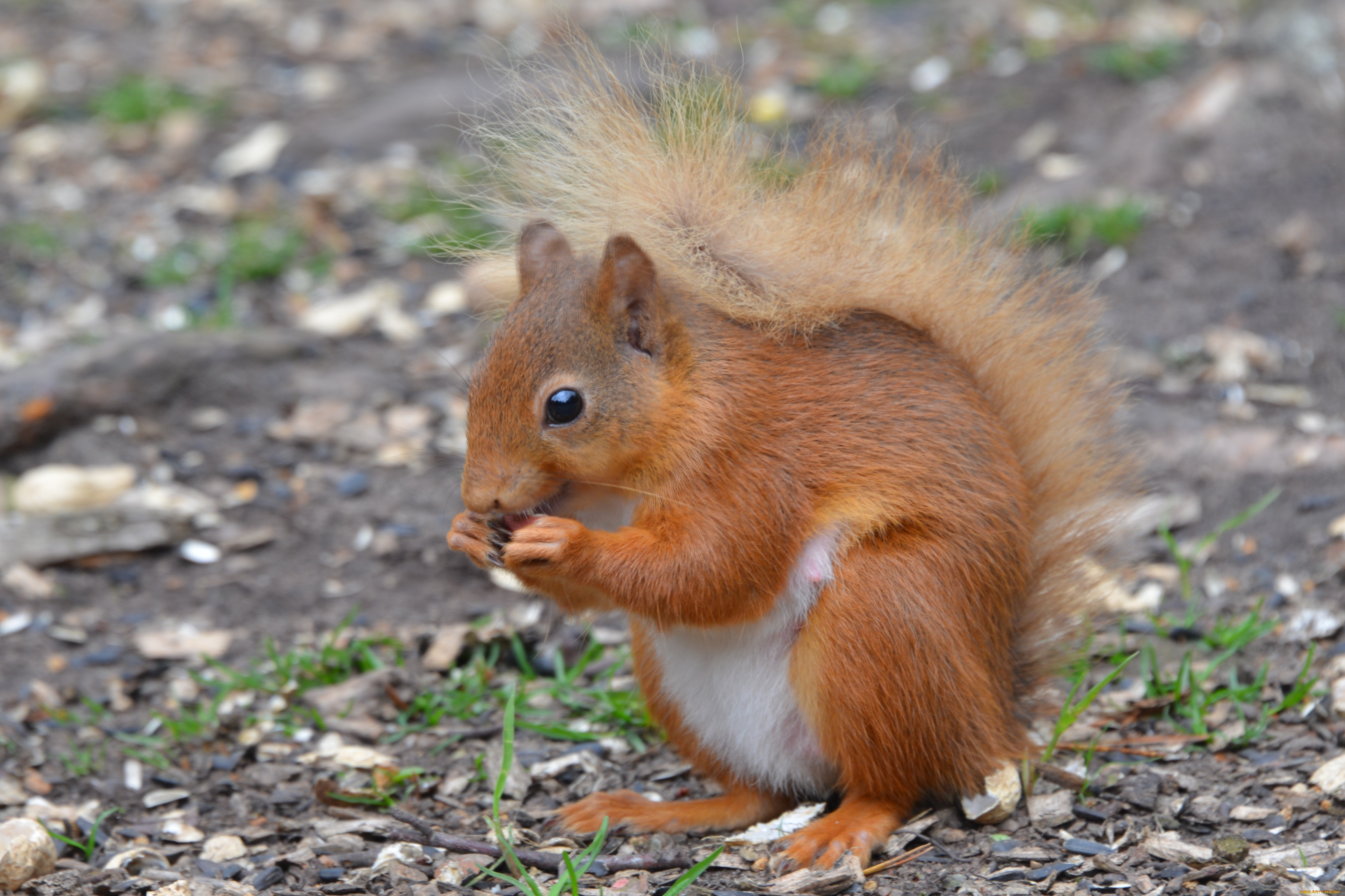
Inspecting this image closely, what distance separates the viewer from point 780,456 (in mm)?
2170

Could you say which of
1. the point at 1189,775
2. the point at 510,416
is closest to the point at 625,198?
the point at 510,416

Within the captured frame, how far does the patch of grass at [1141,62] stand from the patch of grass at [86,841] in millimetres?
4994

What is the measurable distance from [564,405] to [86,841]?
125 centimetres

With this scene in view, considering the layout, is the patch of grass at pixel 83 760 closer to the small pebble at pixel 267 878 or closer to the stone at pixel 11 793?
the stone at pixel 11 793

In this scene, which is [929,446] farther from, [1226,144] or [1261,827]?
[1226,144]

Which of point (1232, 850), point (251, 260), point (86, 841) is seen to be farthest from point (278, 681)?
point (251, 260)

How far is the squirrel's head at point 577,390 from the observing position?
84.2 inches

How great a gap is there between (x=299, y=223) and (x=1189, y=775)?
14.0ft

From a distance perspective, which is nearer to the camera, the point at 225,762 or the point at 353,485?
the point at 225,762

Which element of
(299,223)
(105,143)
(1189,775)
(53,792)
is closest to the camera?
(1189,775)

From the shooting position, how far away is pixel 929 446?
2.21 meters

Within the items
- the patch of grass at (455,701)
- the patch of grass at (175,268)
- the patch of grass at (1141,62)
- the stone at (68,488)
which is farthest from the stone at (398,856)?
the patch of grass at (1141,62)

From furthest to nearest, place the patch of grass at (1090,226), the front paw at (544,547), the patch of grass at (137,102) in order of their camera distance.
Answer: the patch of grass at (137,102), the patch of grass at (1090,226), the front paw at (544,547)

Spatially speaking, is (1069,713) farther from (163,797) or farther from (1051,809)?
(163,797)
